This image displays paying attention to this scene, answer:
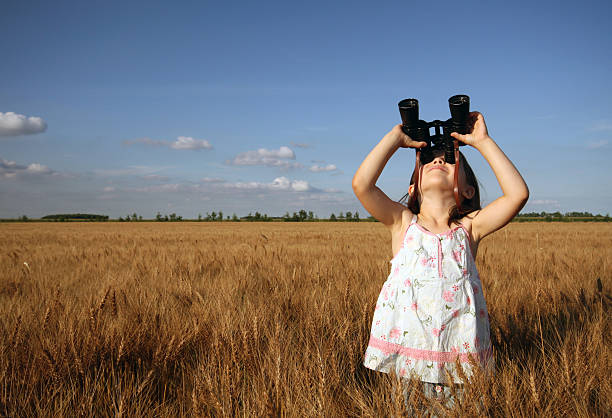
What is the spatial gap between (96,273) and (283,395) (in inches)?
130

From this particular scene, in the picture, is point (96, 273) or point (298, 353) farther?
point (96, 273)

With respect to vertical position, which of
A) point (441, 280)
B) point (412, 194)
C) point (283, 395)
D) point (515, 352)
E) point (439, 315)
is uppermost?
point (412, 194)

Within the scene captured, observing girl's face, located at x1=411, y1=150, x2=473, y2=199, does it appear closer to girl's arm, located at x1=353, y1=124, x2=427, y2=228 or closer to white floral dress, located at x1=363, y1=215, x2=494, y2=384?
girl's arm, located at x1=353, y1=124, x2=427, y2=228

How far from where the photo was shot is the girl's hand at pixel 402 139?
1.82 metres

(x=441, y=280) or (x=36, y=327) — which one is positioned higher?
(x=441, y=280)

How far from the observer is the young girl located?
154 centimetres

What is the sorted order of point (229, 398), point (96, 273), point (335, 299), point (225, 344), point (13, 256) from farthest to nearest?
point (13, 256) → point (96, 273) → point (335, 299) → point (225, 344) → point (229, 398)

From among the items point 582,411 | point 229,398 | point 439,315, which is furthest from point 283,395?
point 582,411

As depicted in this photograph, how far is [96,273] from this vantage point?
3.73m

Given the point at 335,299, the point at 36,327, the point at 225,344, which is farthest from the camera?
the point at 335,299

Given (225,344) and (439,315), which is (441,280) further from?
(225,344)

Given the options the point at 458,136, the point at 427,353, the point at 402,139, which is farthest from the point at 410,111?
the point at 427,353

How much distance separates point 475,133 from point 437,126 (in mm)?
188

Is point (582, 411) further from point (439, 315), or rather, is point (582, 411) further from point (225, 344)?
point (225, 344)
